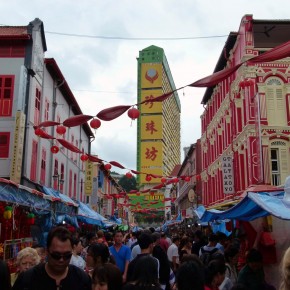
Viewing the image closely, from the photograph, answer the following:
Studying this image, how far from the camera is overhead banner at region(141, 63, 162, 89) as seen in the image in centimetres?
6994

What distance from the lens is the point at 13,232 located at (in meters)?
14.6

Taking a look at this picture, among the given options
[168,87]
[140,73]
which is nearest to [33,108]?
[140,73]

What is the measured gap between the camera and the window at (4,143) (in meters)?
19.5

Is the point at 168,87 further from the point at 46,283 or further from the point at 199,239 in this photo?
the point at 46,283

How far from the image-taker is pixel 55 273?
3502mm

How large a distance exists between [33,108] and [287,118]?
45.7 feet

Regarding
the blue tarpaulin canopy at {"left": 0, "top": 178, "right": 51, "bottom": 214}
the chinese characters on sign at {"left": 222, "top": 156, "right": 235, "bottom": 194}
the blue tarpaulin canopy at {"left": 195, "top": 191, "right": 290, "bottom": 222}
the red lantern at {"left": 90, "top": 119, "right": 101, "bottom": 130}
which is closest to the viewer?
the blue tarpaulin canopy at {"left": 195, "top": 191, "right": 290, "bottom": 222}

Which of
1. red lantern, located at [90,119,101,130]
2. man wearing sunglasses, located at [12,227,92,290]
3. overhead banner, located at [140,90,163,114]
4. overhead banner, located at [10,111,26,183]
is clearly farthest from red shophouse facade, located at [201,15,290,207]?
overhead banner, located at [140,90,163,114]

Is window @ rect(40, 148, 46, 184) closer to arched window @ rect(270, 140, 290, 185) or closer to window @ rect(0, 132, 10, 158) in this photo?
window @ rect(0, 132, 10, 158)

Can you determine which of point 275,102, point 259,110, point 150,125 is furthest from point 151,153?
point 259,110

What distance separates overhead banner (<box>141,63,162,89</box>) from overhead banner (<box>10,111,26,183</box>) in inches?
2009

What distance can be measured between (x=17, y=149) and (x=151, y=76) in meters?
54.2

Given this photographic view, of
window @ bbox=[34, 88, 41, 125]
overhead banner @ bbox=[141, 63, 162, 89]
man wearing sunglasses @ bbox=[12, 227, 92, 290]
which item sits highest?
overhead banner @ bbox=[141, 63, 162, 89]

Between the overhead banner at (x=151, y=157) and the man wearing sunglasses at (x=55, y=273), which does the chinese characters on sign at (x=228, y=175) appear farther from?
the overhead banner at (x=151, y=157)
